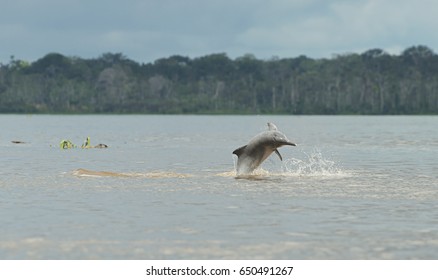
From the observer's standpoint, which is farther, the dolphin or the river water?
the dolphin

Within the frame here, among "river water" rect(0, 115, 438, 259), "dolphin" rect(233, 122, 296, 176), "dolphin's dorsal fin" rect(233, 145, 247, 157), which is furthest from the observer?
"dolphin's dorsal fin" rect(233, 145, 247, 157)

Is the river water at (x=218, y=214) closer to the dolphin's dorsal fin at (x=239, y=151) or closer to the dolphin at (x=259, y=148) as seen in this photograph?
the dolphin at (x=259, y=148)

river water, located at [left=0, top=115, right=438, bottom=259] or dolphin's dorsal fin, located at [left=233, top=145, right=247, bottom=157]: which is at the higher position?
dolphin's dorsal fin, located at [left=233, top=145, right=247, bottom=157]

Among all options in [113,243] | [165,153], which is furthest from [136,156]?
[113,243]

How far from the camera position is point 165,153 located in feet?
236

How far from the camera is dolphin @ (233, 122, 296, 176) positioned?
41853 millimetres

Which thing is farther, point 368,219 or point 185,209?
point 185,209

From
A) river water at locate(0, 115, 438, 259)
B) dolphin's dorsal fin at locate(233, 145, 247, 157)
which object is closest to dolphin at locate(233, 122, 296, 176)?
dolphin's dorsal fin at locate(233, 145, 247, 157)

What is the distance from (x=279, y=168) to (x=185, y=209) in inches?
944

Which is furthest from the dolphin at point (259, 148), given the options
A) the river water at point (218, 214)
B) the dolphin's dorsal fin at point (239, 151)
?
the river water at point (218, 214)

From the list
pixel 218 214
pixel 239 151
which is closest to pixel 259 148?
pixel 239 151

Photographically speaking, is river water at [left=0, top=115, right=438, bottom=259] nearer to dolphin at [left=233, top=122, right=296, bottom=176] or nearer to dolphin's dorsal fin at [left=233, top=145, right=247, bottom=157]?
dolphin at [left=233, top=122, right=296, bottom=176]
